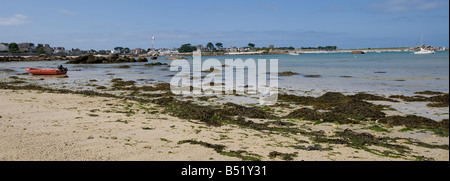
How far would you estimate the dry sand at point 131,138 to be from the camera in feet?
18.3

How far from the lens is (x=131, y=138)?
22.5ft

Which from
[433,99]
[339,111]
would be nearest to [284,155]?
[339,111]

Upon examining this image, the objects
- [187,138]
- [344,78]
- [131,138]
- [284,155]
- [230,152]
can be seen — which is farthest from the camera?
[344,78]

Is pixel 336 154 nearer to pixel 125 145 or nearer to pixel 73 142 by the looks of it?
pixel 125 145

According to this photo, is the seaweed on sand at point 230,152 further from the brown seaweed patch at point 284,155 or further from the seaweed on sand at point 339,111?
the seaweed on sand at point 339,111

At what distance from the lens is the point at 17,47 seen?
166m

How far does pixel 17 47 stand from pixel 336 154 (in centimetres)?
19285

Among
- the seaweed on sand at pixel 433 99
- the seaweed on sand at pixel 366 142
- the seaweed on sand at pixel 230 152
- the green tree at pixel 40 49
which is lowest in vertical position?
the seaweed on sand at pixel 366 142

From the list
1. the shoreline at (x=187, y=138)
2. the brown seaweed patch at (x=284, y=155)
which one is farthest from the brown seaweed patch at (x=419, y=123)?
the brown seaweed patch at (x=284, y=155)

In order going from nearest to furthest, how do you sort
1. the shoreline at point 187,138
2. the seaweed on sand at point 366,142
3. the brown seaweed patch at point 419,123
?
the shoreline at point 187,138
the seaweed on sand at point 366,142
the brown seaweed patch at point 419,123

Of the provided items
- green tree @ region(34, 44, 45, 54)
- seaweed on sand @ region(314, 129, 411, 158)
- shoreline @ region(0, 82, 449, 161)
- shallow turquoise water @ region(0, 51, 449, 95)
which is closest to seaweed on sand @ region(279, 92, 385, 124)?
shoreline @ region(0, 82, 449, 161)

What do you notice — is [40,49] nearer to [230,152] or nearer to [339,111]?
[339,111]
